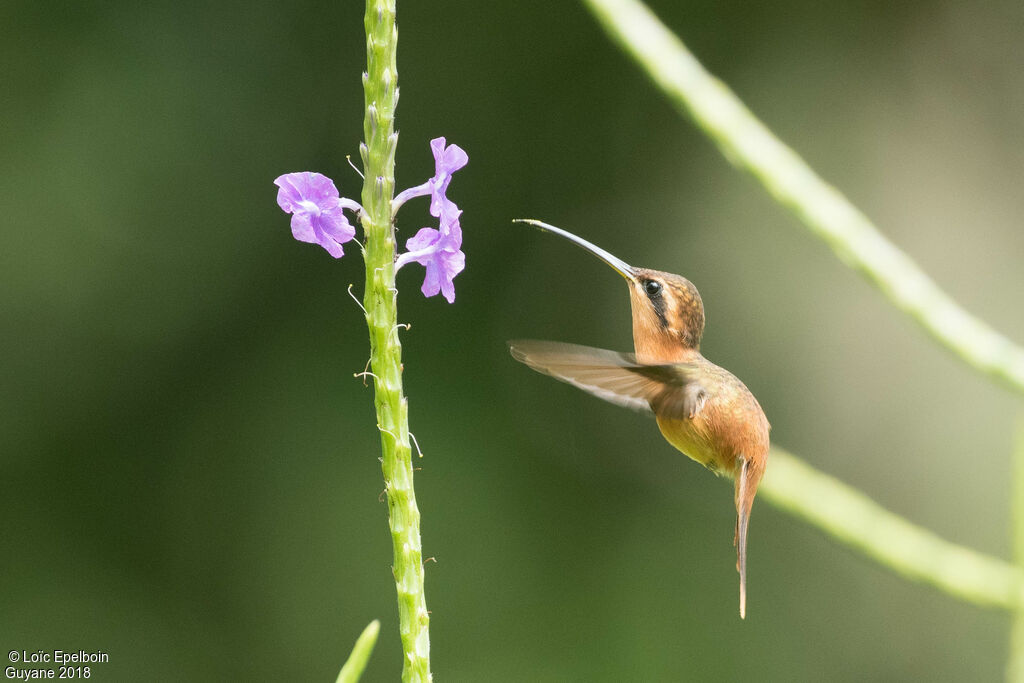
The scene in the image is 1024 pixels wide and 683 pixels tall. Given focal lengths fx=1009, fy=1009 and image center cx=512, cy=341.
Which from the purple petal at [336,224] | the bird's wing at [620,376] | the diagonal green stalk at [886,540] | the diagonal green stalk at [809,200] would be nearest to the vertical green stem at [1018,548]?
the diagonal green stalk at [886,540]

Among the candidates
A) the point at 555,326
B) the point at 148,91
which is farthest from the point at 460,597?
the point at 148,91

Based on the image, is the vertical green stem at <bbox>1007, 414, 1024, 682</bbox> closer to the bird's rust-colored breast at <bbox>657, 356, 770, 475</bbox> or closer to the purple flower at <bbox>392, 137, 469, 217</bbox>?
the bird's rust-colored breast at <bbox>657, 356, 770, 475</bbox>

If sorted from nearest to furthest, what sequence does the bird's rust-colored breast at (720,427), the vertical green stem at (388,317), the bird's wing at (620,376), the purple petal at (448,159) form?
1. the vertical green stem at (388,317)
2. the purple petal at (448,159)
3. the bird's wing at (620,376)
4. the bird's rust-colored breast at (720,427)

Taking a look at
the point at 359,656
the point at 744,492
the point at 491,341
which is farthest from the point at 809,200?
the point at 491,341

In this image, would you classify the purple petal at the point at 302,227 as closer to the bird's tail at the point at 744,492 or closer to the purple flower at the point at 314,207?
the purple flower at the point at 314,207

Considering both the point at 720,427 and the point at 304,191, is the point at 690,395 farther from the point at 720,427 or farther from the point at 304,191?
the point at 304,191
